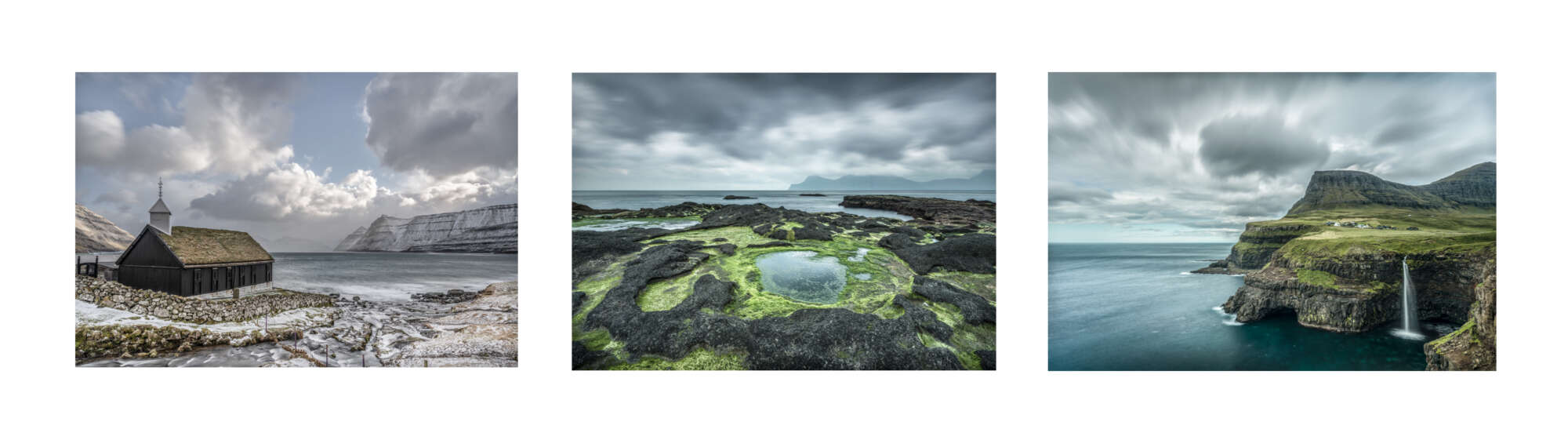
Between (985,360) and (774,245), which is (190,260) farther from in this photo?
(985,360)

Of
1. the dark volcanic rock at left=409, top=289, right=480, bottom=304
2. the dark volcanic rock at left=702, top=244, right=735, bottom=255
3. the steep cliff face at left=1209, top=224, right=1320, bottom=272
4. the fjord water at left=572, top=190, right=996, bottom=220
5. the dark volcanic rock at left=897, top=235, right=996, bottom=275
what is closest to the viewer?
the steep cliff face at left=1209, top=224, right=1320, bottom=272

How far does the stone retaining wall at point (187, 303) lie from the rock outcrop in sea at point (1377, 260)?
6.59 meters

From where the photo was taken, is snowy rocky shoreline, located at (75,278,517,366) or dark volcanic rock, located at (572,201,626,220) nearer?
snowy rocky shoreline, located at (75,278,517,366)

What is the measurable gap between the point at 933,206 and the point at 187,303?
5.53 metres

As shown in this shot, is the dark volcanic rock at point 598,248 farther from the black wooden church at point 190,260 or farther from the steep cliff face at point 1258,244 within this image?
the steep cliff face at point 1258,244

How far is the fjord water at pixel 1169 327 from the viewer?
267 centimetres

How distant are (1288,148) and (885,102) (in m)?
2.79

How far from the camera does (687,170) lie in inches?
131

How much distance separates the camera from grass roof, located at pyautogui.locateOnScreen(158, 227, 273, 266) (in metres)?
2.70

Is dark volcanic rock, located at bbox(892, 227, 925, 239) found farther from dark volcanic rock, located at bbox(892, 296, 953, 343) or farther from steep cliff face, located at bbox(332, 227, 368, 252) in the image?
steep cliff face, located at bbox(332, 227, 368, 252)

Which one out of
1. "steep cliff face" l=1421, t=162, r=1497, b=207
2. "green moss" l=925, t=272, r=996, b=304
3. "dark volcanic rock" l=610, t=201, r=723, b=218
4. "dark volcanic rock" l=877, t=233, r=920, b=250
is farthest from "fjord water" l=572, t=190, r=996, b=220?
"steep cliff face" l=1421, t=162, r=1497, b=207

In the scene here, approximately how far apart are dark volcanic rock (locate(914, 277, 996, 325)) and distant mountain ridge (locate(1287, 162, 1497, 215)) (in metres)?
2.17

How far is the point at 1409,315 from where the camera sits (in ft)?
8.77

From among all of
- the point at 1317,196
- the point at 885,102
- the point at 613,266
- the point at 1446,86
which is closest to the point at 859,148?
the point at 885,102
